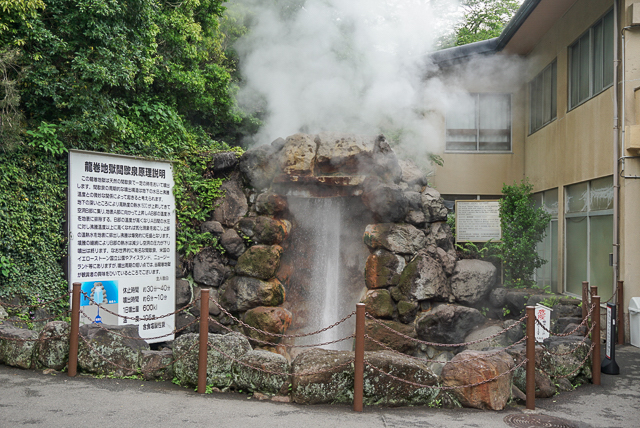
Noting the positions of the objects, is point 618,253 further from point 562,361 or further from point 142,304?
point 142,304

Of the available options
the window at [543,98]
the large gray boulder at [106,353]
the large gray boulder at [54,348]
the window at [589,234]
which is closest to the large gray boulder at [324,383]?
the large gray boulder at [106,353]

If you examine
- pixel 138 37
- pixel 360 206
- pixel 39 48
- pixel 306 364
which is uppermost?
pixel 138 37

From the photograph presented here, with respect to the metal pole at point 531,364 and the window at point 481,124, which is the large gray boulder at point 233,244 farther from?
the window at point 481,124

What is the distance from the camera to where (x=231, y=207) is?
1006cm

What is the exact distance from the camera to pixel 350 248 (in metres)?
10.7

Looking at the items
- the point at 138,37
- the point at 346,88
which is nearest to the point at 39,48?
the point at 138,37

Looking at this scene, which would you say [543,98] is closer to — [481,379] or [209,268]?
[209,268]

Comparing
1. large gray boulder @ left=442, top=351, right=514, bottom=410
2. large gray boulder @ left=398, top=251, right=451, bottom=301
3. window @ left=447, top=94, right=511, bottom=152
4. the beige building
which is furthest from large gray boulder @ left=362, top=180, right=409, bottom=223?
window @ left=447, top=94, right=511, bottom=152

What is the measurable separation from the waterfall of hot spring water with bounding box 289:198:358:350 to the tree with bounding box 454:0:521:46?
16943 mm

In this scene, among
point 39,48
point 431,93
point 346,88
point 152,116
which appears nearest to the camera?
point 39,48

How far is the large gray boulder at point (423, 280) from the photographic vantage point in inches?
368

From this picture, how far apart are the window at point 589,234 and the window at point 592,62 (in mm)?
1940

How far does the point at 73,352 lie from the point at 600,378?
673 centimetres

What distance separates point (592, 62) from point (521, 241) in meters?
4.00
